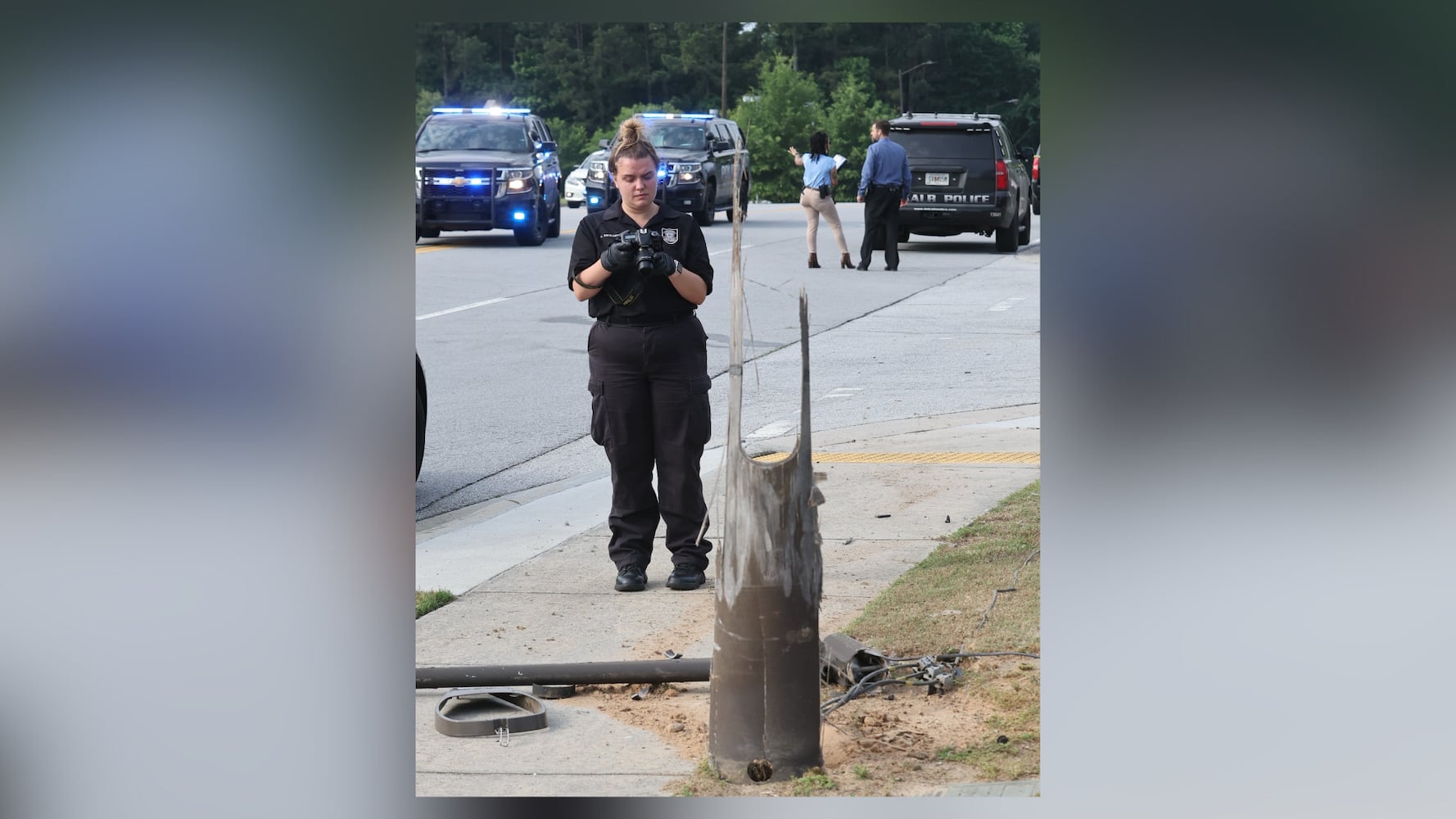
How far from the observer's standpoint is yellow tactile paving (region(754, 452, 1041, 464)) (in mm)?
9156

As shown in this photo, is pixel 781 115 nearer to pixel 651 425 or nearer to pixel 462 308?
pixel 462 308

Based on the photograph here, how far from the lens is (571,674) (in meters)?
5.05

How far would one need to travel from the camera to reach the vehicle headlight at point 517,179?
2173cm

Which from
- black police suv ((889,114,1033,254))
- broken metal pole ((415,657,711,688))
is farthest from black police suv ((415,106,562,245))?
broken metal pole ((415,657,711,688))

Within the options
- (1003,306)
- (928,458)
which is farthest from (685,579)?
(1003,306)

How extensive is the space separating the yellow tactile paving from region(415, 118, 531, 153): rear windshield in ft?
44.7

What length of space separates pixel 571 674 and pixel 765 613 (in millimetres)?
1142

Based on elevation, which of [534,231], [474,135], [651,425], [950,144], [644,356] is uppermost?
[474,135]

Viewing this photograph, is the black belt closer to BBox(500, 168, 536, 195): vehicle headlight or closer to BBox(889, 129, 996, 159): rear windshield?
BBox(889, 129, 996, 159): rear windshield

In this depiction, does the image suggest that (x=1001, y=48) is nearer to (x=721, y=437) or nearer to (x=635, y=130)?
(x=721, y=437)
